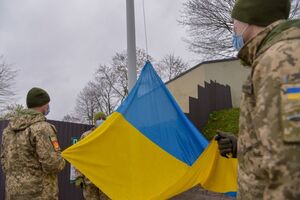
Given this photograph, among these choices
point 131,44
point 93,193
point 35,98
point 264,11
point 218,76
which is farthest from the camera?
point 218,76

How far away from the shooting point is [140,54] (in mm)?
32969

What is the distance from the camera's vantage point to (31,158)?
4.30 metres

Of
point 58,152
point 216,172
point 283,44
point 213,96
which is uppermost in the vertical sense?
point 213,96

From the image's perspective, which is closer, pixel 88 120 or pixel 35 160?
pixel 35 160

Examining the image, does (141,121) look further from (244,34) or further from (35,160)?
(244,34)

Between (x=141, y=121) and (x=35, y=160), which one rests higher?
(x=141, y=121)

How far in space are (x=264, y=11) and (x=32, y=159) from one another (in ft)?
11.0

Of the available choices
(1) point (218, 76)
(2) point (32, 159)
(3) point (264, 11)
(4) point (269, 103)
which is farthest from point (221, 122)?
(4) point (269, 103)

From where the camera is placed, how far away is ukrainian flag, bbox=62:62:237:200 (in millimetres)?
3691

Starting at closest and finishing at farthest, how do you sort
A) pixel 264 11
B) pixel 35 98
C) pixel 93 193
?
pixel 264 11 → pixel 35 98 → pixel 93 193

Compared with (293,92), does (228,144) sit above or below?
below

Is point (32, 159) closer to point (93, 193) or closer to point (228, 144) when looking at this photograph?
point (93, 193)

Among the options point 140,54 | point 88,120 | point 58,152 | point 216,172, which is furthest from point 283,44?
point 88,120

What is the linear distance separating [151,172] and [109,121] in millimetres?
763
